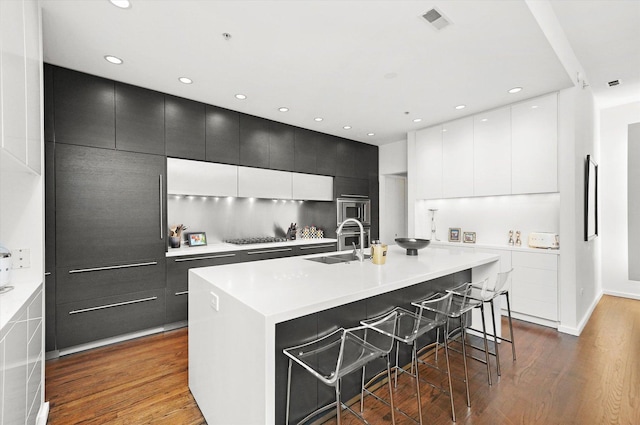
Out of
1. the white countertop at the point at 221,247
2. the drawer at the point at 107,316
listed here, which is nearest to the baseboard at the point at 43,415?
the drawer at the point at 107,316

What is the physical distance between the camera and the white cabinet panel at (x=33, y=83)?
158 centimetres

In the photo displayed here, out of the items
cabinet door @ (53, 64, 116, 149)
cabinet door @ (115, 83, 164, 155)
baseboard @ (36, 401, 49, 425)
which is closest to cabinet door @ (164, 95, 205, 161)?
cabinet door @ (115, 83, 164, 155)

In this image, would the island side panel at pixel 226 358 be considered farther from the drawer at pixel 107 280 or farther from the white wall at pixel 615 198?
the white wall at pixel 615 198

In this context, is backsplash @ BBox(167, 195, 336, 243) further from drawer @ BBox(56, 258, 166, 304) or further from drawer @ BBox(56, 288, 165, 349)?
drawer @ BBox(56, 288, 165, 349)

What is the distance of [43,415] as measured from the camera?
1.83 metres

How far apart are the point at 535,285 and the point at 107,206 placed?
4905 mm

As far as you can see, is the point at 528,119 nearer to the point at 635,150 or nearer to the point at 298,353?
the point at 635,150

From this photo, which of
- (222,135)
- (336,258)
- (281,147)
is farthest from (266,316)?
(281,147)

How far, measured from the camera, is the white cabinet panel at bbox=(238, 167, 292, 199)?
13.5 ft

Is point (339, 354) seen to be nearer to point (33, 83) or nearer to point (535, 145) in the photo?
point (33, 83)

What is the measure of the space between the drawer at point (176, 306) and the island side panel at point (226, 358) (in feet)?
4.57

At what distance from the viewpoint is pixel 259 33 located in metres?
2.28

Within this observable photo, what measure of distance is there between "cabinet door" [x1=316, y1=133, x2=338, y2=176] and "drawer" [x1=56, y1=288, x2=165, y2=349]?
3020 mm

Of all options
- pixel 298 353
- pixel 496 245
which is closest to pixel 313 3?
pixel 298 353
